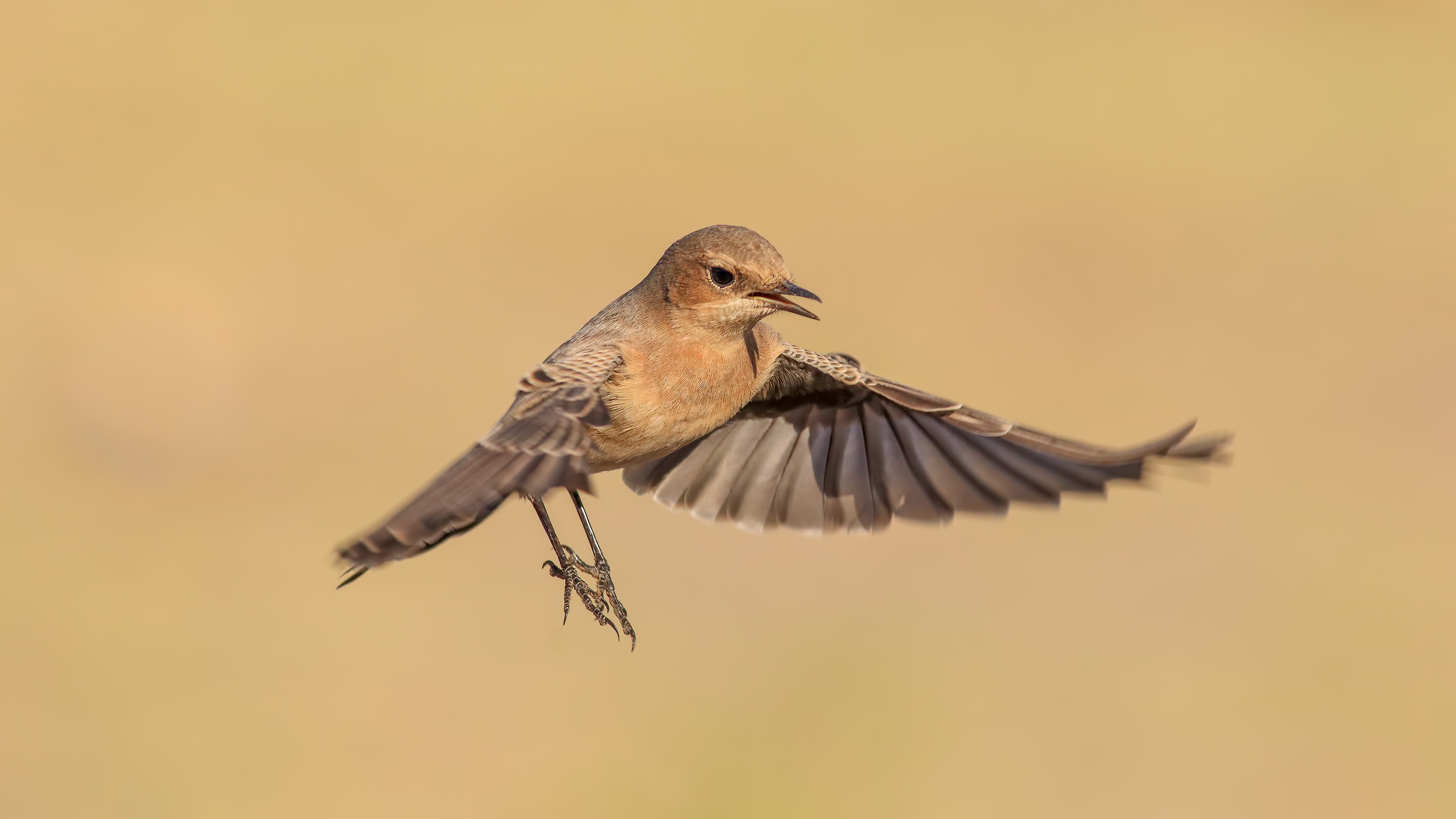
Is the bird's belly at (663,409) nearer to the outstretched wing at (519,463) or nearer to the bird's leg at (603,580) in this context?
the outstretched wing at (519,463)

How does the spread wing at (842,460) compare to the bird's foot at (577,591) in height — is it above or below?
above

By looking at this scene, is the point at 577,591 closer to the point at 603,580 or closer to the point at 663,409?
the point at 603,580

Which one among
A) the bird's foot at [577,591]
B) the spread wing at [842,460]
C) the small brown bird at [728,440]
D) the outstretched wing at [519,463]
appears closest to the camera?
the outstretched wing at [519,463]

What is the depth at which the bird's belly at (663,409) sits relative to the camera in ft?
24.3

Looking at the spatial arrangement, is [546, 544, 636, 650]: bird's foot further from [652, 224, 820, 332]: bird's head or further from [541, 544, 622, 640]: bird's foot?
[652, 224, 820, 332]: bird's head

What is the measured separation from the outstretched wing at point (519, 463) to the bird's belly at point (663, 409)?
190 mm

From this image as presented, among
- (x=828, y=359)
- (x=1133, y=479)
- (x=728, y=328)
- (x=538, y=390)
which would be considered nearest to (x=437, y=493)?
(x=538, y=390)

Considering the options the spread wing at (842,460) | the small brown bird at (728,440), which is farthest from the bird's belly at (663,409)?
the spread wing at (842,460)

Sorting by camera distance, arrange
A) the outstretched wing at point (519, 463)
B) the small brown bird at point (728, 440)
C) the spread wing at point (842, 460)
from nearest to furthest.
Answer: the outstretched wing at point (519, 463), the small brown bird at point (728, 440), the spread wing at point (842, 460)

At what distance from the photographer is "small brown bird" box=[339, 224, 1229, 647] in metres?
5.99

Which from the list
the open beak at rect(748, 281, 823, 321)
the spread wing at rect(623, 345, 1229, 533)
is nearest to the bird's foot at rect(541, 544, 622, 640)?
the spread wing at rect(623, 345, 1229, 533)

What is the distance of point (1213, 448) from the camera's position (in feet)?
19.3

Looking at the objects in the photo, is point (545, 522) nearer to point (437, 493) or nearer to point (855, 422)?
point (437, 493)

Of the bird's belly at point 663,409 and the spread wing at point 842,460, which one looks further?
the spread wing at point 842,460
